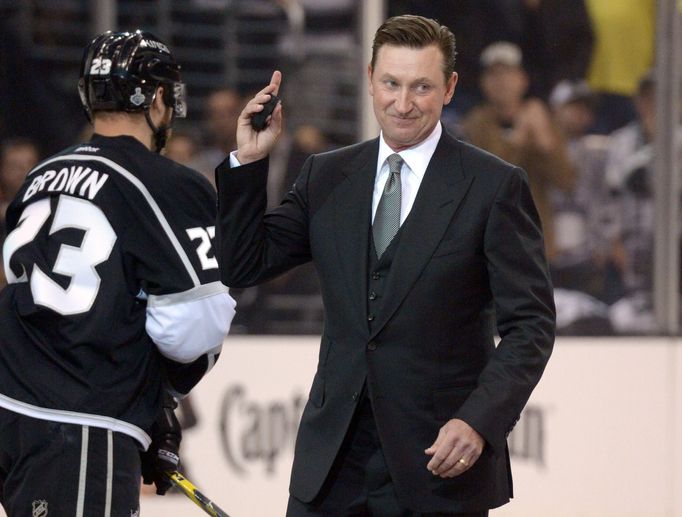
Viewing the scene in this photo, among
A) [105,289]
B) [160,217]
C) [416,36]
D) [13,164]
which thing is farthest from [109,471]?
[13,164]

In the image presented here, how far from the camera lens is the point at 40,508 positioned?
2984 mm

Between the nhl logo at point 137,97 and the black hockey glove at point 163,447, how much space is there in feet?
2.49

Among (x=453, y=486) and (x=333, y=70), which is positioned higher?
(x=333, y=70)

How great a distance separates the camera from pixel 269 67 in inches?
241

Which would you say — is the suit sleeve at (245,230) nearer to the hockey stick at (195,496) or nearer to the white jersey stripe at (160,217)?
the white jersey stripe at (160,217)

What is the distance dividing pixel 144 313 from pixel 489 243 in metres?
0.91

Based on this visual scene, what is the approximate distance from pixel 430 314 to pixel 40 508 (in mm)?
1032

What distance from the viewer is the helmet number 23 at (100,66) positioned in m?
3.25

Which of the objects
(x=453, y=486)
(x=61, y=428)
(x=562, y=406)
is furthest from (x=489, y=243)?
(x=562, y=406)

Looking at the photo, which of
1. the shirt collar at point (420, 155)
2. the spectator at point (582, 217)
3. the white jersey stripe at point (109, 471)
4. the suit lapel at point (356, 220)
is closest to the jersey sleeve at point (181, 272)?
the white jersey stripe at point (109, 471)

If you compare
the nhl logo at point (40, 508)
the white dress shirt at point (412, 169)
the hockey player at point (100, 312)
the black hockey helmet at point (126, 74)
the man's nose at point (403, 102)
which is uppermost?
the black hockey helmet at point (126, 74)

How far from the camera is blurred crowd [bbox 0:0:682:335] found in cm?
625

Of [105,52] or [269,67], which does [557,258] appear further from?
[105,52]

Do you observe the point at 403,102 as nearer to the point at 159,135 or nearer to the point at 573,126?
the point at 159,135
